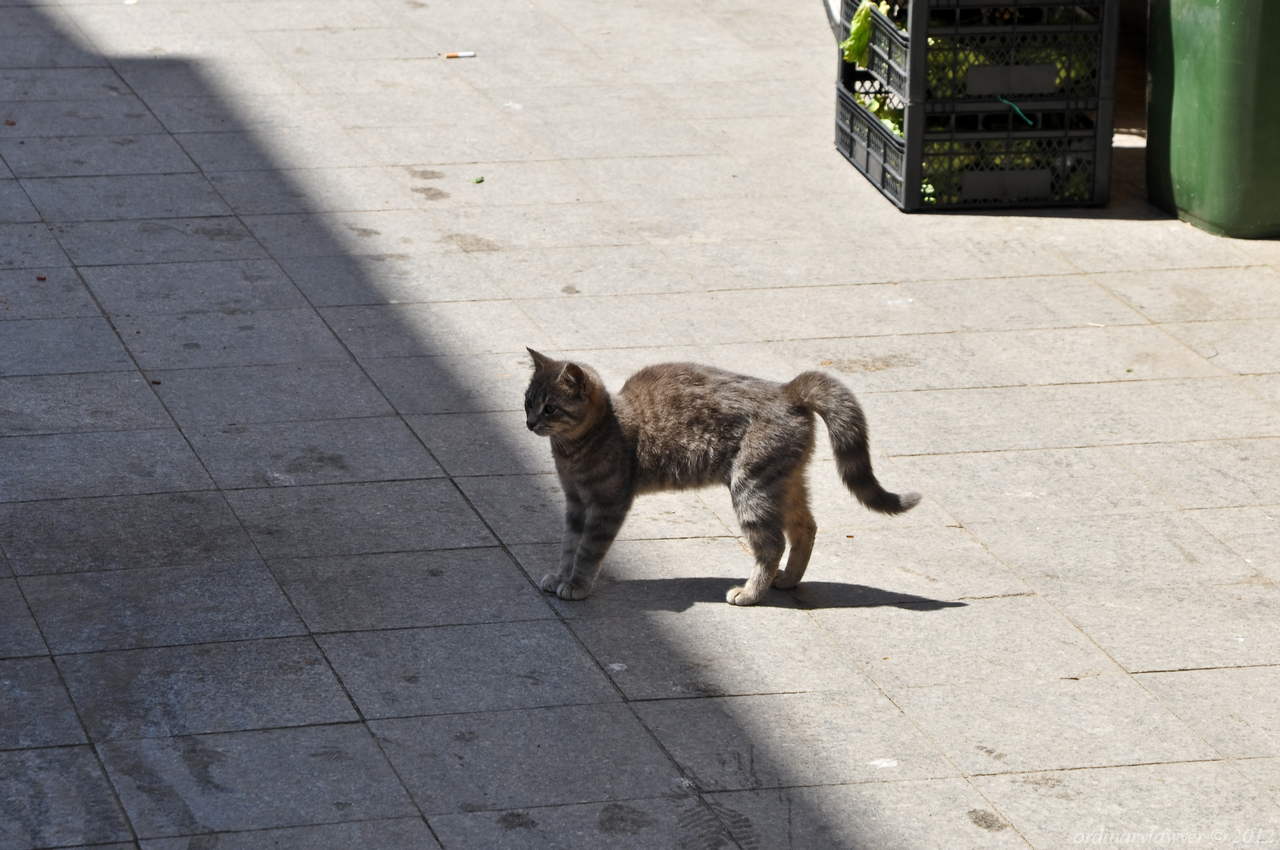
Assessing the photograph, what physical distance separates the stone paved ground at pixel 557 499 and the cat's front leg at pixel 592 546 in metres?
0.10

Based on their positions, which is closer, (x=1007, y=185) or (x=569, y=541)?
(x=569, y=541)

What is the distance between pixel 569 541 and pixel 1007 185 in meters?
5.81

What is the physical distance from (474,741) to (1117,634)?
2.55m

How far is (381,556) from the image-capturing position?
6547 mm

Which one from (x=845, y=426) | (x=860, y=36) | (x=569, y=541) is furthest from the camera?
(x=860, y=36)

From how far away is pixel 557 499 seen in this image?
7172 mm

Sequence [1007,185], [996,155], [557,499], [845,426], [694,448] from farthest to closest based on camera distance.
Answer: [1007,185] < [996,155] < [557,499] < [694,448] < [845,426]

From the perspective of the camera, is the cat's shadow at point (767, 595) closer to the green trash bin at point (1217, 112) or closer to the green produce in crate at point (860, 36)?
the green trash bin at point (1217, 112)

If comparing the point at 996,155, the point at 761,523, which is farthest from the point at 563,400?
the point at 996,155

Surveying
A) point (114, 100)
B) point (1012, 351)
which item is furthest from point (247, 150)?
point (1012, 351)

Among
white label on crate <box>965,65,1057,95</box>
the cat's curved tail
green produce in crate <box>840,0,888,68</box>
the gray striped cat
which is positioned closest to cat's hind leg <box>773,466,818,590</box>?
the gray striped cat

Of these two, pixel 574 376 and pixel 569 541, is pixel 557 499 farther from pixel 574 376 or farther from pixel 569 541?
pixel 574 376

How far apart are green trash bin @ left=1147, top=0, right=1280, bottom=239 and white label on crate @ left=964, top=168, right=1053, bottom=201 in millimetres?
797

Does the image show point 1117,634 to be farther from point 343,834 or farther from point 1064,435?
point 343,834
